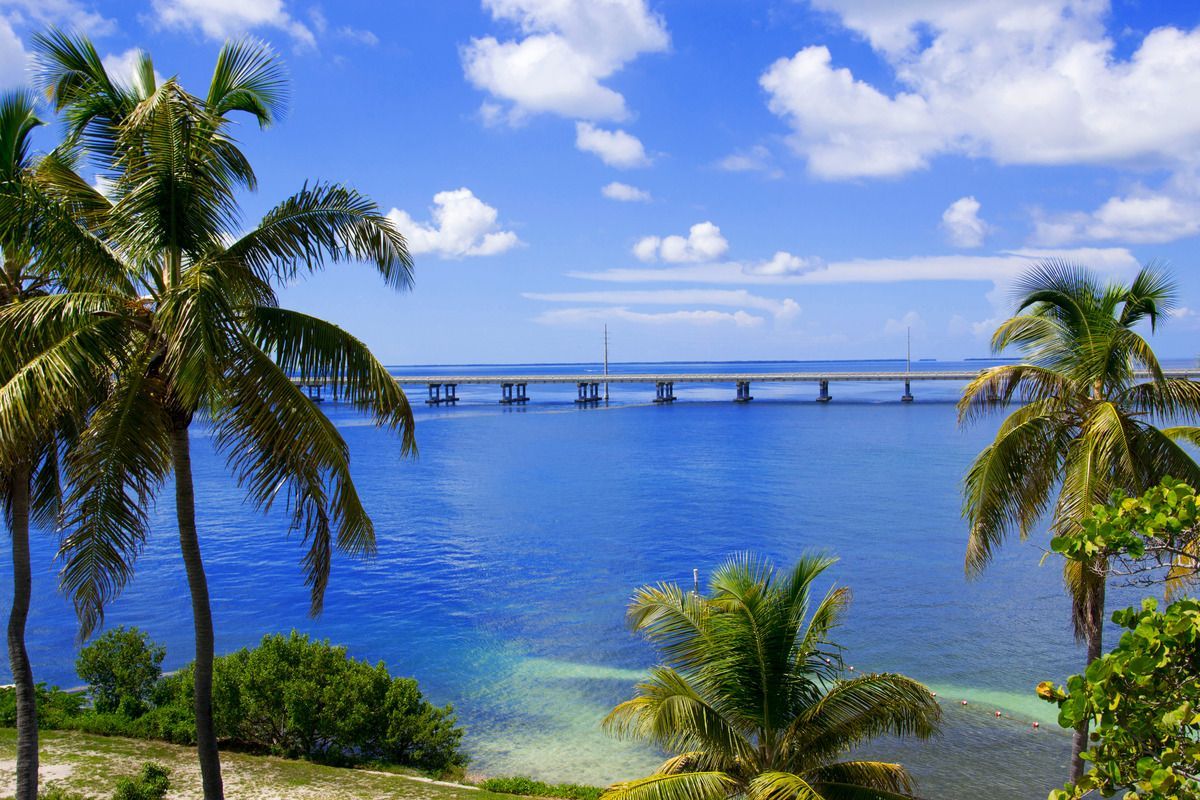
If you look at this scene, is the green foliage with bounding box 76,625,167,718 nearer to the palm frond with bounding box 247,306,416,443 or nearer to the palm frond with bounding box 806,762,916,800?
the palm frond with bounding box 247,306,416,443

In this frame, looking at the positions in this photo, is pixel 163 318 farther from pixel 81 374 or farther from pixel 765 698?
pixel 765 698

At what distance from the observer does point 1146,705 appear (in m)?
5.10

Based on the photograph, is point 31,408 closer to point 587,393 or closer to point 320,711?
point 320,711

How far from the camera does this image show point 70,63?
10164 millimetres

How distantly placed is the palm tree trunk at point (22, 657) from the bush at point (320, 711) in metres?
5.83

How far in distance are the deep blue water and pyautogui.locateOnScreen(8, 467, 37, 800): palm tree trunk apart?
35.6 feet

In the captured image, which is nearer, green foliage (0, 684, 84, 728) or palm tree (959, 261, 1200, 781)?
palm tree (959, 261, 1200, 781)

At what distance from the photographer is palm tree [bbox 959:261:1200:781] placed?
12.1 metres

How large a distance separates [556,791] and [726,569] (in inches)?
298

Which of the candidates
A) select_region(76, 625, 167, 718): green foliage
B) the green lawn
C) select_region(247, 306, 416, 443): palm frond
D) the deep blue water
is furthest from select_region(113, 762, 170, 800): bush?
the deep blue water

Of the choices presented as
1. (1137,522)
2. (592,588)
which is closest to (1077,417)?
(1137,522)

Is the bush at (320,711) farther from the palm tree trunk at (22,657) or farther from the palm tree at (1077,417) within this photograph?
the palm tree at (1077,417)

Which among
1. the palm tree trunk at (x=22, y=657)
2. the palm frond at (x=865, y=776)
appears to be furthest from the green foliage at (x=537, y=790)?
the palm tree trunk at (x=22, y=657)

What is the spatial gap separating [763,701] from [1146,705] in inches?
251
